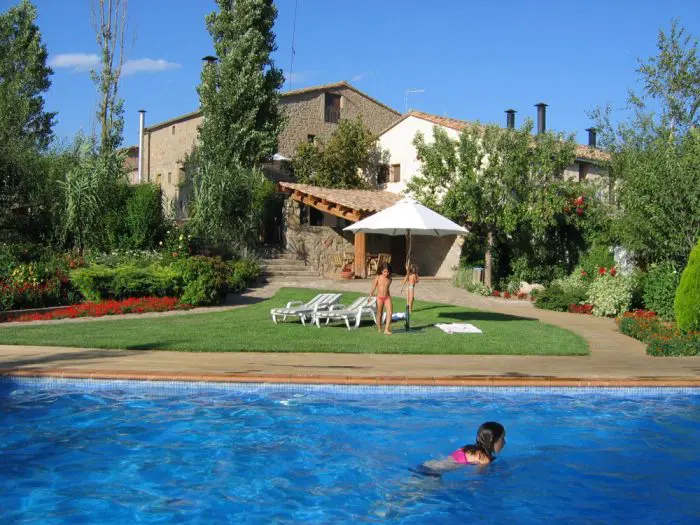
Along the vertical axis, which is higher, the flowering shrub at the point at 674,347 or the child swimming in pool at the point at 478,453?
the flowering shrub at the point at 674,347

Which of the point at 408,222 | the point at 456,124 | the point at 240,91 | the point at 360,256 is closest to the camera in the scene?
the point at 408,222

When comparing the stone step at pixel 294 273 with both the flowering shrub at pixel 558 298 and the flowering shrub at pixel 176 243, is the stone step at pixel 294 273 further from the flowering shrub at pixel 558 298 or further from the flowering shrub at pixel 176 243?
the flowering shrub at pixel 558 298

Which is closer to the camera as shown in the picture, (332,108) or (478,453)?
(478,453)

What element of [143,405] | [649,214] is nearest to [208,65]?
[649,214]

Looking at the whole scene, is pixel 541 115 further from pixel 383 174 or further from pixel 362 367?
pixel 362 367

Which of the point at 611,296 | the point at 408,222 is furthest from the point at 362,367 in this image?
the point at 611,296

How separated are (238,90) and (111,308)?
15.2 metres

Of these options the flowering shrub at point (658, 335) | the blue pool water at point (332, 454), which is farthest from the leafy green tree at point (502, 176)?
the blue pool water at point (332, 454)

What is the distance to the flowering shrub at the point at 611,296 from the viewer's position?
727 inches

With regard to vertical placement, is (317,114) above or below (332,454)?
above

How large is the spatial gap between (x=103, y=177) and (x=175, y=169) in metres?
16.9

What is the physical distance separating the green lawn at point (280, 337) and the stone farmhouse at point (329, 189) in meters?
11.7

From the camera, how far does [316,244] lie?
92.4ft

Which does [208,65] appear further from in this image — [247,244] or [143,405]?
[143,405]
